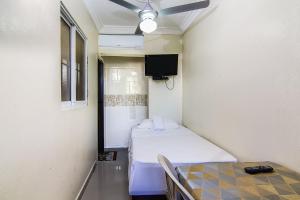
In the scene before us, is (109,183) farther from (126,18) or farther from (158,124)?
(126,18)

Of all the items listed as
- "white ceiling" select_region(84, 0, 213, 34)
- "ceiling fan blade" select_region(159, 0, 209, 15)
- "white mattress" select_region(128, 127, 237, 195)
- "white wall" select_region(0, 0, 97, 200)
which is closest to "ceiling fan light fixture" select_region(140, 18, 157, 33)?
"ceiling fan blade" select_region(159, 0, 209, 15)

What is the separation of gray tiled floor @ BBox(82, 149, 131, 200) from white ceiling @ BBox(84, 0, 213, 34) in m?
2.41

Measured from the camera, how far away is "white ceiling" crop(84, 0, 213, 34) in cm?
286

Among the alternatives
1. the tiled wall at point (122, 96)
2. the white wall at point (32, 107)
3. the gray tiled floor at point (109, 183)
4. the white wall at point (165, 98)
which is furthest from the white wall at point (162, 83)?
the white wall at point (32, 107)

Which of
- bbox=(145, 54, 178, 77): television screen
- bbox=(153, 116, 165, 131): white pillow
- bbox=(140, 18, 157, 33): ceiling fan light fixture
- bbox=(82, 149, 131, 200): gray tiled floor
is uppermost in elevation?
bbox=(140, 18, 157, 33): ceiling fan light fixture

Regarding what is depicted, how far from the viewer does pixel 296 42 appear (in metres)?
1.35

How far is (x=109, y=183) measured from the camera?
9.30 ft

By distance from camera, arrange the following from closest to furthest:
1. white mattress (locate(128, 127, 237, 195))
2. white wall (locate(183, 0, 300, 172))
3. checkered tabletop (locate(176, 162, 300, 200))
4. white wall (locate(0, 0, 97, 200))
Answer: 1. white wall (locate(0, 0, 97, 200))
2. checkered tabletop (locate(176, 162, 300, 200))
3. white wall (locate(183, 0, 300, 172))
4. white mattress (locate(128, 127, 237, 195))

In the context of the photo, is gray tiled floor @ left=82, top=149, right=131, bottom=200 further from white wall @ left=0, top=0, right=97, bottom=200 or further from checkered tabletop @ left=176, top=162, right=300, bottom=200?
checkered tabletop @ left=176, top=162, right=300, bottom=200

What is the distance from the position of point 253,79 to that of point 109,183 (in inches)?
88.9

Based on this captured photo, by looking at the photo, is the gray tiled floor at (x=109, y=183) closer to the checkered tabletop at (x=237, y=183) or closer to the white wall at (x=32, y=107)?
the white wall at (x=32, y=107)

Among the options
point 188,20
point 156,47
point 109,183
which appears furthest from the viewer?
point 156,47

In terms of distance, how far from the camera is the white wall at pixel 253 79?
4.58 feet

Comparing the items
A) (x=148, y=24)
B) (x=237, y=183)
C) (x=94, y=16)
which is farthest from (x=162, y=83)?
(x=237, y=183)
